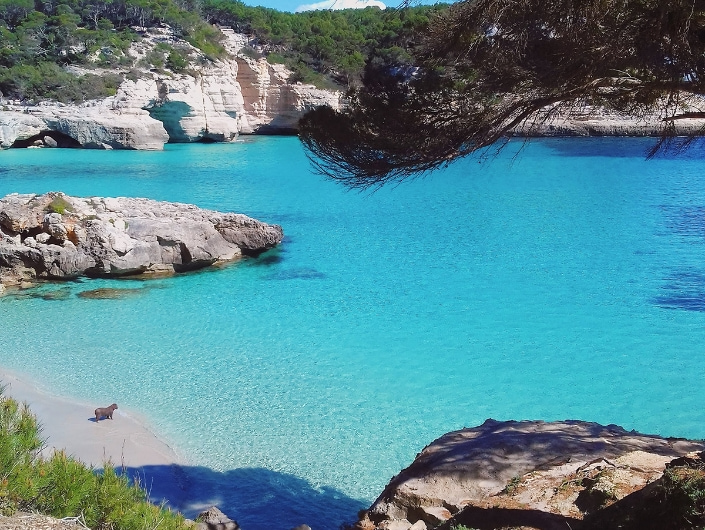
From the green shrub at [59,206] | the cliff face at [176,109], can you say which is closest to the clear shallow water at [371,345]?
the green shrub at [59,206]

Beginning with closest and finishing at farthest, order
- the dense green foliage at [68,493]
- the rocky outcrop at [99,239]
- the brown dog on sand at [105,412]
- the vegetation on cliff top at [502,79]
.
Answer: the dense green foliage at [68,493] → the vegetation on cliff top at [502,79] → the brown dog on sand at [105,412] → the rocky outcrop at [99,239]

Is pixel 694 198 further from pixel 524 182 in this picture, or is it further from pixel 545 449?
pixel 545 449

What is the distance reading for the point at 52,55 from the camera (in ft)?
143

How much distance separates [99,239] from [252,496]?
8.09 meters

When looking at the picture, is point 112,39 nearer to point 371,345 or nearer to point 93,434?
point 371,345

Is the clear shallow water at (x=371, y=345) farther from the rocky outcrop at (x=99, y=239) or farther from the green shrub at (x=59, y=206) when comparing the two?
the green shrub at (x=59, y=206)

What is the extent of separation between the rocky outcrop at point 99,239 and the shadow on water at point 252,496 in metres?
7.25

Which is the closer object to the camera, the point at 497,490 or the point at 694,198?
the point at 497,490

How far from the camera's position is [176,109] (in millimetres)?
40719

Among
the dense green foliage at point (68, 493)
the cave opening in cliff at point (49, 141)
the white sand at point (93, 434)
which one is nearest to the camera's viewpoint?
the dense green foliage at point (68, 493)

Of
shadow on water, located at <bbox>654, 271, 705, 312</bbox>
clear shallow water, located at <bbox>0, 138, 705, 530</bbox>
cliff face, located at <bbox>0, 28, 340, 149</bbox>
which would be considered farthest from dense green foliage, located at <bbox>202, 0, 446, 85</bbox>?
shadow on water, located at <bbox>654, 271, 705, 312</bbox>

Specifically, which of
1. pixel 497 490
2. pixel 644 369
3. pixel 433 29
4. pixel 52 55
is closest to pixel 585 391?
pixel 644 369

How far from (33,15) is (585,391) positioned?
166 feet

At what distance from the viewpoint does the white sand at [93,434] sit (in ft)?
20.2
